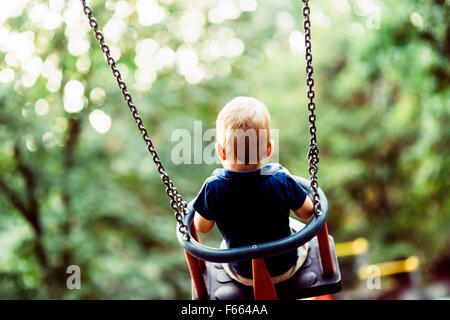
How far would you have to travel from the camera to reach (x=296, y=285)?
1468 mm

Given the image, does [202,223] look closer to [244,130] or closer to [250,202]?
[250,202]

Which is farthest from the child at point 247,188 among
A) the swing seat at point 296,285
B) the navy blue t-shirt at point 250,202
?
the swing seat at point 296,285

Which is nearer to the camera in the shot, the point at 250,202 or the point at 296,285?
the point at 250,202

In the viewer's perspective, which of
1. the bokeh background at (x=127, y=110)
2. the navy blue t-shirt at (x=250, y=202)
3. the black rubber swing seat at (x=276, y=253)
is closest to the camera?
the black rubber swing seat at (x=276, y=253)

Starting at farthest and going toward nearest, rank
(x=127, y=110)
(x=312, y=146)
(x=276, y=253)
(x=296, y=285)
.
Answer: (x=127, y=110) → (x=296, y=285) → (x=312, y=146) → (x=276, y=253)

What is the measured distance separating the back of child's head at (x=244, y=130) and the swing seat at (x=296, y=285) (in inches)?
18.9

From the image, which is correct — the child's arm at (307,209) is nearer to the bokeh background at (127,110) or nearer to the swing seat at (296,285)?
the swing seat at (296,285)

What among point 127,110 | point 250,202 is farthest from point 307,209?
point 127,110

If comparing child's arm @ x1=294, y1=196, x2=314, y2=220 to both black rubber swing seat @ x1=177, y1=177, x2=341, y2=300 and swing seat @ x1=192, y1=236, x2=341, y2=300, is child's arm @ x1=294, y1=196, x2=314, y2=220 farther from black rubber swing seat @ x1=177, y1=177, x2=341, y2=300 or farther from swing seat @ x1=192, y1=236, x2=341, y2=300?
swing seat @ x1=192, y1=236, x2=341, y2=300

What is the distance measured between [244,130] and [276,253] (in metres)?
0.38

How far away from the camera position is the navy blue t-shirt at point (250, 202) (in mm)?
1352

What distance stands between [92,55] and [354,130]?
5.47 m

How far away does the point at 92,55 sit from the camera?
4.75 m
